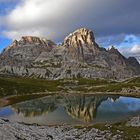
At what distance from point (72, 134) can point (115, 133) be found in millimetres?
8005

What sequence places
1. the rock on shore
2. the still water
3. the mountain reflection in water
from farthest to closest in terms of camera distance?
1. the mountain reflection in water
2. the still water
3. the rock on shore

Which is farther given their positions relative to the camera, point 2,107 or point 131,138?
point 2,107

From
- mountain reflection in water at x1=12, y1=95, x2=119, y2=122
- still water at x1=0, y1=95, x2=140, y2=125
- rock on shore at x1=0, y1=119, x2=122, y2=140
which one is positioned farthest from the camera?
mountain reflection in water at x1=12, y1=95, x2=119, y2=122

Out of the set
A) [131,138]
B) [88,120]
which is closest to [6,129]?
[131,138]

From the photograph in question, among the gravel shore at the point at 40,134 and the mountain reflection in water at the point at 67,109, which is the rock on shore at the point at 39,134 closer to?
the gravel shore at the point at 40,134

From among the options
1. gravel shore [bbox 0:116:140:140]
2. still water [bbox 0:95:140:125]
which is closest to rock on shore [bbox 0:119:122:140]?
gravel shore [bbox 0:116:140:140]

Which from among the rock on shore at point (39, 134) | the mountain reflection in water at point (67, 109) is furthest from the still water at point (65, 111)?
the rock on shore at point (39, 134)

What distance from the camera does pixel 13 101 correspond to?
175875 millimetres

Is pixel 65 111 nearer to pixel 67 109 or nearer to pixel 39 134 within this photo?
pixel 67 109

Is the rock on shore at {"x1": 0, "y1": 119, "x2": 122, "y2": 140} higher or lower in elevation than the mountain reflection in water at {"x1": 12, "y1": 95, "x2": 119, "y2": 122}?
higher

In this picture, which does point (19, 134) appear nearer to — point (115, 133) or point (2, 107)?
point (115, 133)

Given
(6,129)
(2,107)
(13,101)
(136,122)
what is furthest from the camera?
(13,101)

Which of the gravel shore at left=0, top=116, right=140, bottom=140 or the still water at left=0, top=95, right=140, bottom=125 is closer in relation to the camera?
the gravel shore at left=0, top=116, right=140, bottom=140

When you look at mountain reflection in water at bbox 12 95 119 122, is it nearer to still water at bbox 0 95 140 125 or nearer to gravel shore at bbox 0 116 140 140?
still water at bbox 0 95 140 125
